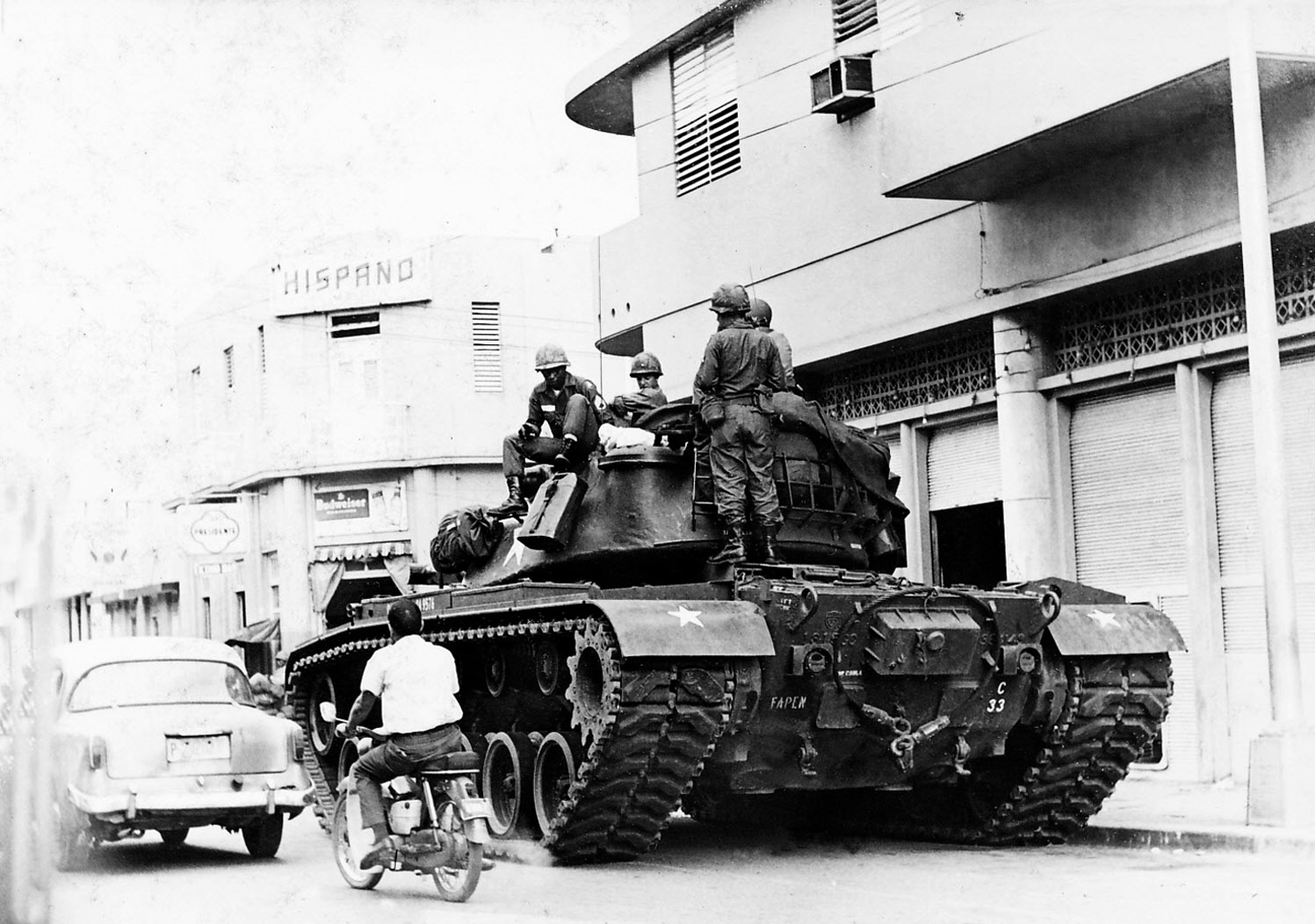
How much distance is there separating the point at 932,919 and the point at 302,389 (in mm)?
26232

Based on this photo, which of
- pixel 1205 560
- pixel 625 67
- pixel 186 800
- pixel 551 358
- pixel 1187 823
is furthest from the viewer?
pixel 625 67

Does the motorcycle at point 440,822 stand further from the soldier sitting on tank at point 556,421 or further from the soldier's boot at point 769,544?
the soldier sitting on tank at point 556,421

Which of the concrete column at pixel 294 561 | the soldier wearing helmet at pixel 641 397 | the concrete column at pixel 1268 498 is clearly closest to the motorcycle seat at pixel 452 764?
the soldier wearing helmet at pixel 641 397

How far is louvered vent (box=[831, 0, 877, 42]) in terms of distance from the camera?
17906 millimetres

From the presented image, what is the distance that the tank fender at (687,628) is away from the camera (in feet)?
33.0

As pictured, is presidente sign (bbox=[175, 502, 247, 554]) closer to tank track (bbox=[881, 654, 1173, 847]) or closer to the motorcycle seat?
tank track (bbox=[881, 654, 1173, 847])

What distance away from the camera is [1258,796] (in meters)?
11.6

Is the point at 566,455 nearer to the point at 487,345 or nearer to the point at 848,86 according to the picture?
the point at 848,86

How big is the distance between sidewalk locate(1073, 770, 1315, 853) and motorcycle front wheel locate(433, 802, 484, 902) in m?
4.64

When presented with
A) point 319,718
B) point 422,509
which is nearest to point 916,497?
point 319,718

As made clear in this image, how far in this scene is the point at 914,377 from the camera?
1834 cm

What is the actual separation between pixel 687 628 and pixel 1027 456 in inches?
276

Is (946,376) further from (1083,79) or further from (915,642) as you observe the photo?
(915,642)

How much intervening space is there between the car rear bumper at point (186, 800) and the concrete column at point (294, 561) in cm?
A: 2197
